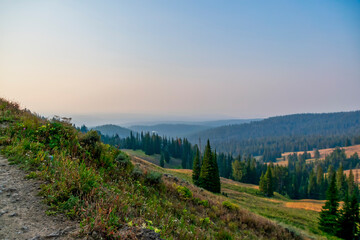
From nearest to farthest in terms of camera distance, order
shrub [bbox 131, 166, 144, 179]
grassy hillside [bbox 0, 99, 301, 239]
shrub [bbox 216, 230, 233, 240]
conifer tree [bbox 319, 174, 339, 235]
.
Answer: grassy hillside [bbox 0, 99, 301, 239] < shrub [bbox 216, 230, 233, 240] < shrub [bbox 131, 166, 144, 179] < conifer tree [bbox 319, 174, 339, 235]

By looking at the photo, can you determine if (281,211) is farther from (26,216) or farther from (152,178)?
(26,216)

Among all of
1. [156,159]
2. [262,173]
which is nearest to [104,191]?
[262,173]

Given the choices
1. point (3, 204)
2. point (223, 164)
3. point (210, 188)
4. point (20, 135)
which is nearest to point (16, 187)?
point (3, 204)

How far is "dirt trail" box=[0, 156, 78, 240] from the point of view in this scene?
351 cm

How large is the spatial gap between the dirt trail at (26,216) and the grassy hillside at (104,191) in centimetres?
23

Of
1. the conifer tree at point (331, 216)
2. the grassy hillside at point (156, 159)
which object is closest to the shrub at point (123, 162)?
the conifer tree at point (331, 216)

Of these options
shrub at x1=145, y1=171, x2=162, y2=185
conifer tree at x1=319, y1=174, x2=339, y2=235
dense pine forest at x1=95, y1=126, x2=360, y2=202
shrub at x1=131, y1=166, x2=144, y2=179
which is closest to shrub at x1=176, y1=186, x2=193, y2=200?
shrub at x1=145, y1=171, x2=162, y2=185

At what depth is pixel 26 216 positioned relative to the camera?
396cm

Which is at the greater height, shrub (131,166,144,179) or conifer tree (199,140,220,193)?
shrub (131,166,144,179)

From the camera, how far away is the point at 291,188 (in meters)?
84.4

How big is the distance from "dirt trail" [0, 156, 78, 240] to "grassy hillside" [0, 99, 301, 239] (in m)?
0.23

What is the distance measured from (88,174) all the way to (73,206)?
Result: 130 centimetres

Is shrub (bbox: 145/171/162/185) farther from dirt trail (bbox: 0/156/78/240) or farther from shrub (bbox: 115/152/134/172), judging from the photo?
dirt trail (bbox: 0/156/78/240)

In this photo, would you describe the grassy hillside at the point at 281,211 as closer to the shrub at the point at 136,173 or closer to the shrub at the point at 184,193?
the shrub at the point at 184,193
